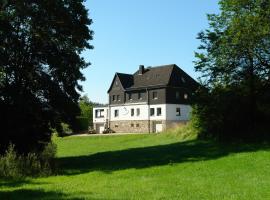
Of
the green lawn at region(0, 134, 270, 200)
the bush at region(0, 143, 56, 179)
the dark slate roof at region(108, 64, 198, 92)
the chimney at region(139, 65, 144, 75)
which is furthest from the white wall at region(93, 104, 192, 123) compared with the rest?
the bush at region(0, 143, 56, 179)

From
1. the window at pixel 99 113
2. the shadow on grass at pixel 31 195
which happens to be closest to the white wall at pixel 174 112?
the window at pixel 99 113

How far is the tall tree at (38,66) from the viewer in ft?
81.0

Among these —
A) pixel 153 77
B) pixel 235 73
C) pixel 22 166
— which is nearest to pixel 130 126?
pixel 153 77

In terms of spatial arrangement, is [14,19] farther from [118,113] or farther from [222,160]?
[118,113]

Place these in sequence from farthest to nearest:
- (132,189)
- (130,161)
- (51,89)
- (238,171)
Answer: (51,89)
(130,161)
(238,171)
(132,189)

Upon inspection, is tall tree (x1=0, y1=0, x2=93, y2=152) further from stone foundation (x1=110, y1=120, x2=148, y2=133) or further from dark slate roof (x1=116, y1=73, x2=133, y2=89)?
dark slate roof (x1=116, y1=73, x2=133, y2=89)

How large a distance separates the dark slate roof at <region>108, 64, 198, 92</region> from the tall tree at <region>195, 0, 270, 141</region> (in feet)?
123

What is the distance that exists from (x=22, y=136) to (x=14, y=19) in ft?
21.9

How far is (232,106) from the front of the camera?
3144 cm

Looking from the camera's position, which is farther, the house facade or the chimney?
the chimney

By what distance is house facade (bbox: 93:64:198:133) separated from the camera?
230ft

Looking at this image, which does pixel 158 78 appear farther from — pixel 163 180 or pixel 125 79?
pixel 163 180

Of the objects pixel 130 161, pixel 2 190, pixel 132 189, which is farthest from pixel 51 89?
pixel 132 189

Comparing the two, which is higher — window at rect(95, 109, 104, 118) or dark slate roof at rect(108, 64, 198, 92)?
dark slate roof at rect(108, 64, 198, 92)
